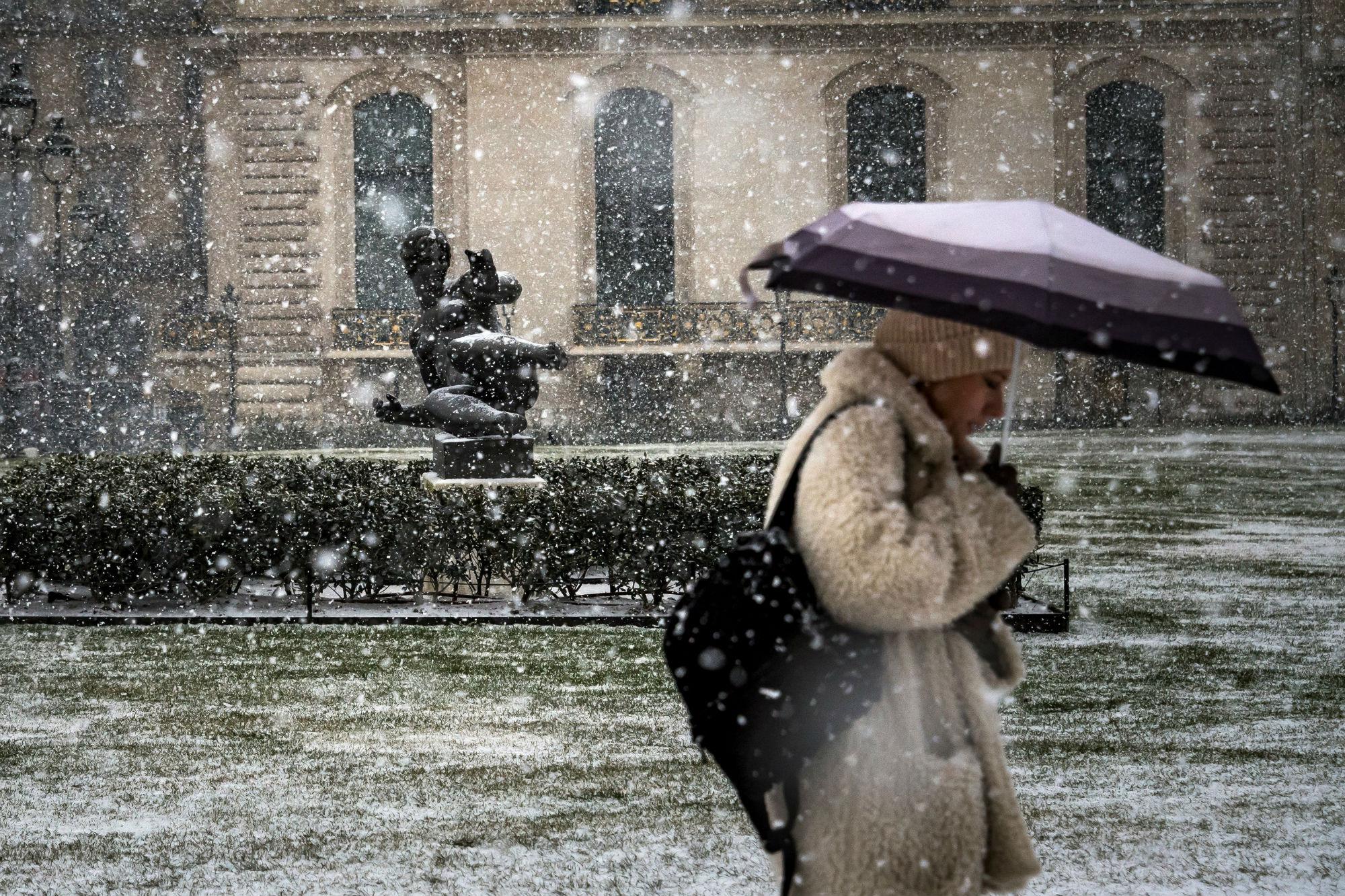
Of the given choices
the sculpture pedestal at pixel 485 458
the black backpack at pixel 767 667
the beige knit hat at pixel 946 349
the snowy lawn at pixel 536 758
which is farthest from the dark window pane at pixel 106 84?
the black backpack at pixel 767 667

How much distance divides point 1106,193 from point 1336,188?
5.44 m

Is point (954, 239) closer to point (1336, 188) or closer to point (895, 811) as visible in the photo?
point (895, 811)

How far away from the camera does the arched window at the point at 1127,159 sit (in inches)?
1415

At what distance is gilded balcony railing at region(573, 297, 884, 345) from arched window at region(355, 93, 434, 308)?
4.56 metres

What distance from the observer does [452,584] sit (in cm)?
1048

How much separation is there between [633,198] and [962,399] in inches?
1326

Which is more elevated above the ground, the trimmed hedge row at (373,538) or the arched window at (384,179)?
the arched window at (384,179)

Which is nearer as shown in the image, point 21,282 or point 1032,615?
point 1032,615

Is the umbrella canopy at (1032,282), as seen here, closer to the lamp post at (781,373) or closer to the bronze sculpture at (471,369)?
the bronze sculpture at (471,369)

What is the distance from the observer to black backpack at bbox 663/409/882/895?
8.67 ft

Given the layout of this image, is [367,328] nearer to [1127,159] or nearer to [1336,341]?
[1127,159]

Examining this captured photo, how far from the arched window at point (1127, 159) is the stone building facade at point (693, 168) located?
3.8 inches

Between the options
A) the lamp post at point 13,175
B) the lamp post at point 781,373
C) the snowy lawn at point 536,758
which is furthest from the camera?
the lamp post at point 781,373

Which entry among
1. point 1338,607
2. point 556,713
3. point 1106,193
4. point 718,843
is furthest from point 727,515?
point 1106,193
